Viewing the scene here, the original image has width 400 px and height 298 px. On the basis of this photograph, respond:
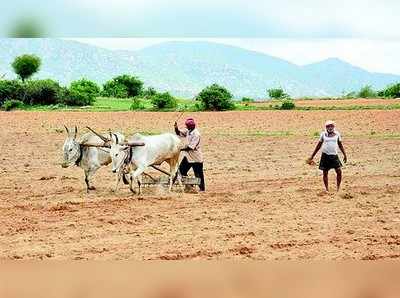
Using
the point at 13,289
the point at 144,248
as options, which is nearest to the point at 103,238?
the point at 144,248

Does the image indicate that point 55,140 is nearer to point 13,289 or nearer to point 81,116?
point 81,116

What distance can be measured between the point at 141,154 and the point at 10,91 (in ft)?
131

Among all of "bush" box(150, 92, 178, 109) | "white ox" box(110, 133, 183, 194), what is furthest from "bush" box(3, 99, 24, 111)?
"white ox" box(110, 133, 183, 194)

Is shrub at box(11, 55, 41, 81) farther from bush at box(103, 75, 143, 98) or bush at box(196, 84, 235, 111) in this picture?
bush at box(196, 84, 235, 111)

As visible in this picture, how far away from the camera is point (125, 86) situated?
7631 centimetres

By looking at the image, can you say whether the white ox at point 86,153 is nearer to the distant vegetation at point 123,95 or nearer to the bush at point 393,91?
the distant vegetation at point 123,95

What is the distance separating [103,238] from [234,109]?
114ft

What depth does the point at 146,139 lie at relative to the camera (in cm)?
1550

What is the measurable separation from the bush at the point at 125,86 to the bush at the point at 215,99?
30002 mm

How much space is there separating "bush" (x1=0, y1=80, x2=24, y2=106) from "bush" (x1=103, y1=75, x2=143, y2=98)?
2073cm

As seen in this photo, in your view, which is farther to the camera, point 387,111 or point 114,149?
point 387,111

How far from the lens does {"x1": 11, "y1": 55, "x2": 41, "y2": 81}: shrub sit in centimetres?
7794

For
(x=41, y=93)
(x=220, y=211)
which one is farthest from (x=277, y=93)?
(x=220, y=211)

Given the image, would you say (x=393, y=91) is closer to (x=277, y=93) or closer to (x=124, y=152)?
(x=277, y=93)
